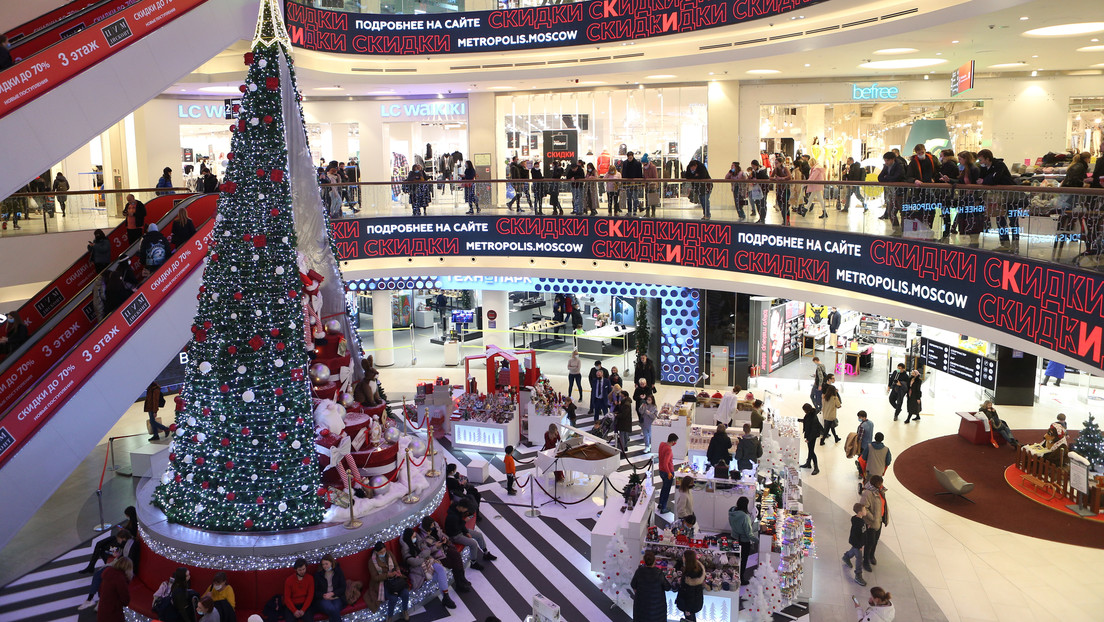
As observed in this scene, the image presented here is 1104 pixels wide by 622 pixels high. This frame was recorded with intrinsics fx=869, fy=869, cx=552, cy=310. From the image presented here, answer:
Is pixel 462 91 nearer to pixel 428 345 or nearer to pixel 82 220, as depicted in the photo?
pixel 428 345

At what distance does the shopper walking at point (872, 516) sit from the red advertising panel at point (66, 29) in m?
13.8

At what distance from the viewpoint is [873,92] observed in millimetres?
23938

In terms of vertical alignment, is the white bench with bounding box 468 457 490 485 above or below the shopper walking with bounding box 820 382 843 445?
below

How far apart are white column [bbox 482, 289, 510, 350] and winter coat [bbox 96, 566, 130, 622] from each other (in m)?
15.1

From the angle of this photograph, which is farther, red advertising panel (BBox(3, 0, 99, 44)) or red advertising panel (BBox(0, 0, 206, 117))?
red advertising panel (BBox(3, 0, 99, 44))

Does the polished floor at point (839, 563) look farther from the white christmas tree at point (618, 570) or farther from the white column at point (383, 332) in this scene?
the white column at point (383, 332)

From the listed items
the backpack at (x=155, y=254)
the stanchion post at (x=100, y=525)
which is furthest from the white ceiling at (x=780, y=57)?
the stanchion post at (x=100, y=525)

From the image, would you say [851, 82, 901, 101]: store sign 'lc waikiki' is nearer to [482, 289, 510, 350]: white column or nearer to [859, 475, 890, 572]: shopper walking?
[482, 289, 510, 350]: white column

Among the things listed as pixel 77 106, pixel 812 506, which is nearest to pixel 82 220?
pixel 77 106

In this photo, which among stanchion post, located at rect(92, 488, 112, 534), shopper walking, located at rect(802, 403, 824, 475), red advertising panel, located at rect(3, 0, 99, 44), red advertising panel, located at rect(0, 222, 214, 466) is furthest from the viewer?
shopper walking, located at rect(802, 403, 824, 475)

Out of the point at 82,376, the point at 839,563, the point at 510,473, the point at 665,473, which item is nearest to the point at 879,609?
the point at 839,563

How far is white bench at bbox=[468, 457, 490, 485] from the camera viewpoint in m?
16.4

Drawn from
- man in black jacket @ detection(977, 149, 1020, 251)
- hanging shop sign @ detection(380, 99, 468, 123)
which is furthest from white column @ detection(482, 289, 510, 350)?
man in black jacket @ detection(977, 149, 1020, 251)

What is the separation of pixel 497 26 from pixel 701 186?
8513 millimetres
